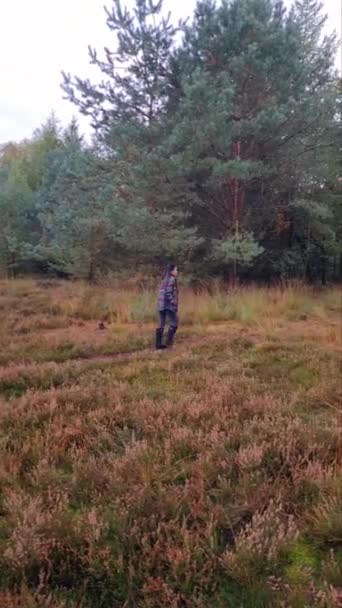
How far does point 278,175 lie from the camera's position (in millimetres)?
13852

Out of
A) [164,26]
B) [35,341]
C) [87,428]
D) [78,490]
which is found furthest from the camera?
[164,26]

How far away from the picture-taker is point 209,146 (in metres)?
12.2

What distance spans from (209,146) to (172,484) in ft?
35.7

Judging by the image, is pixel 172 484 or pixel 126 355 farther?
pixel 126 355

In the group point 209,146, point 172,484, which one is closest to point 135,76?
point 209,146

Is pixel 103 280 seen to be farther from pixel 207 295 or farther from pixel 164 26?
pixel 164 26

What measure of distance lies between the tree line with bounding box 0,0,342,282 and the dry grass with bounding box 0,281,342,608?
7272 millimetres

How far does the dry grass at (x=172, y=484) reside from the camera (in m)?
2.14

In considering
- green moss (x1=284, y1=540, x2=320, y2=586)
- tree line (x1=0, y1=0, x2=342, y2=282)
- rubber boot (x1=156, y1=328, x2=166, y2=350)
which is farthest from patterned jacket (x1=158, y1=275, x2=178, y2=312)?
green moss (x1=284, y1=540, x2=320, y2=586)

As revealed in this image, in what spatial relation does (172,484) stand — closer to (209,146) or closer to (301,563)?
(301,563)

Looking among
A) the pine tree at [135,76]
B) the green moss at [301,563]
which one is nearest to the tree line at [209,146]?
the pine tree at [135,76]

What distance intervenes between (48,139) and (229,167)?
26.7 metres

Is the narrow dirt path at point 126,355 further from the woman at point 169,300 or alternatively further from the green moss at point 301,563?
the green moss at point 301,563

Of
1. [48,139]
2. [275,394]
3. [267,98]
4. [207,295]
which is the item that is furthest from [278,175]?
[48,139]
